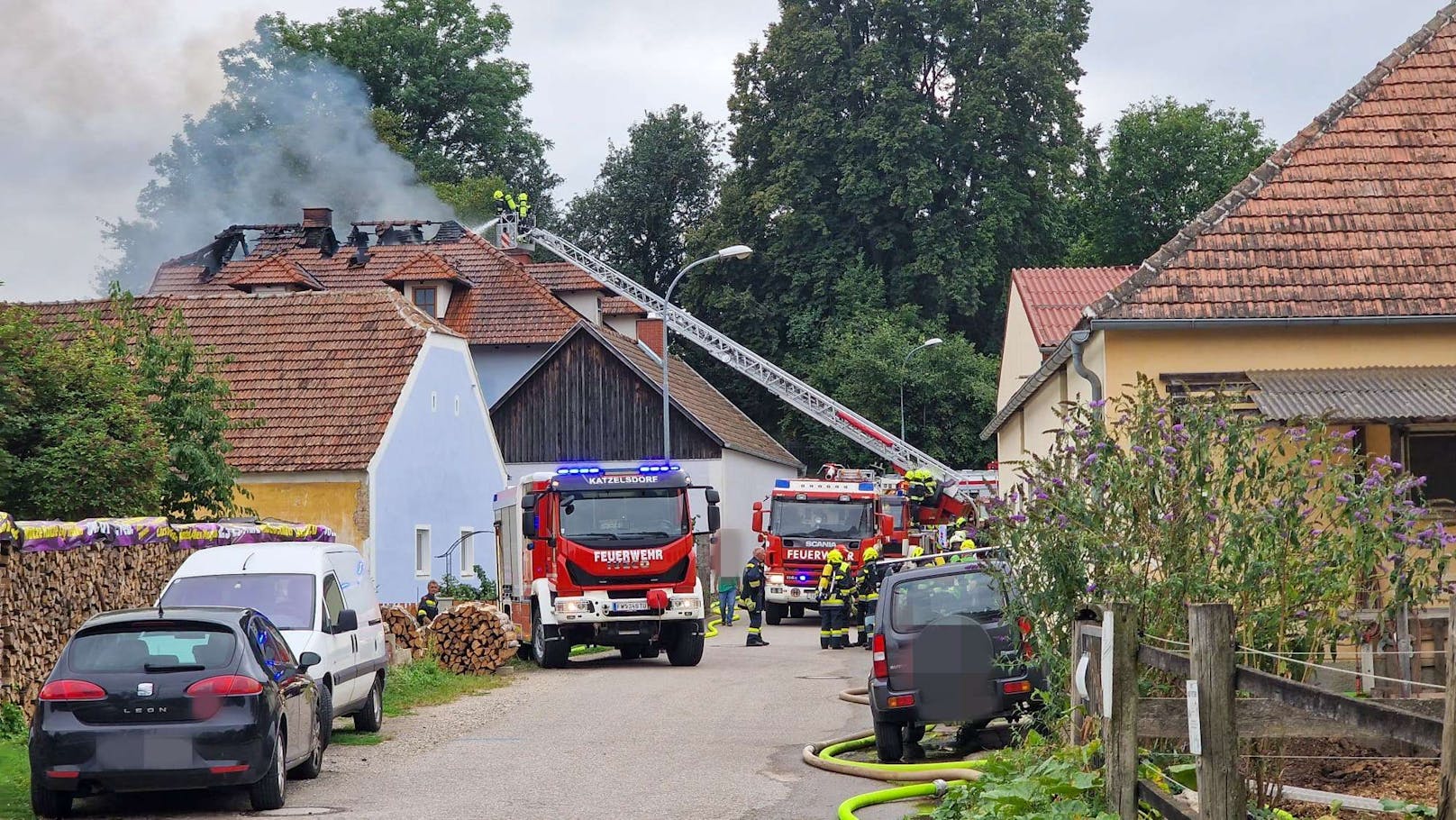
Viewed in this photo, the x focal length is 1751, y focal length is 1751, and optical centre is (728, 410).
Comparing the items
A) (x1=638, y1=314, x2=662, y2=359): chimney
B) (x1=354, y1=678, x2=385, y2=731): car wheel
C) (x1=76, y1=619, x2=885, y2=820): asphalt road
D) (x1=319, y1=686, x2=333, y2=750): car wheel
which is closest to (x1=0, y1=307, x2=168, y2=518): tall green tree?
(x1=76, y1=619, x2=885, y2=820): asphalt road

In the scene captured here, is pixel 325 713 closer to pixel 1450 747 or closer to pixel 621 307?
pixel 1450 747

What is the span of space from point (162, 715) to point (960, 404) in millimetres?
48422

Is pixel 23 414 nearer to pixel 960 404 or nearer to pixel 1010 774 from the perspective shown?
pixel 1010 774

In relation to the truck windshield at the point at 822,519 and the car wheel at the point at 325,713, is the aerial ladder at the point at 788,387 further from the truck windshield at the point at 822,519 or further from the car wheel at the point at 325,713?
the car wheel at the point at 325,713

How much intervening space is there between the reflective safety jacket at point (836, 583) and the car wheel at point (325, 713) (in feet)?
47.7

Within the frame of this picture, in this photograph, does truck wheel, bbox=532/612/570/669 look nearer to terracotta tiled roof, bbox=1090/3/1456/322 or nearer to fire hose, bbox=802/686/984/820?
terracotta tiled roof, bbox=1090/3/1456/322

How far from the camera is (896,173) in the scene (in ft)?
192

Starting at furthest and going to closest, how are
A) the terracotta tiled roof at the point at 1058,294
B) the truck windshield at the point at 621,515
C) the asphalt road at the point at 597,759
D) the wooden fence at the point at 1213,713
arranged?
the terracotta tiled roof at the point at 1058,294, the truck windshield at the point at 621,515, the asphalt road at the point at 597,759, the wooden fence at the point at 1213,713

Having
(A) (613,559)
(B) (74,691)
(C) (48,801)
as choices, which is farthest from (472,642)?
(B) (74,691)

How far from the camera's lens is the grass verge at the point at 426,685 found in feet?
65.0

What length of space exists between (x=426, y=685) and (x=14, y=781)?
31.2 ft

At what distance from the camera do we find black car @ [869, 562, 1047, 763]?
13562 mm

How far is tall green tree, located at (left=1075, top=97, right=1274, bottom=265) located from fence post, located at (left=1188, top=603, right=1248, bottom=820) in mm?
55788

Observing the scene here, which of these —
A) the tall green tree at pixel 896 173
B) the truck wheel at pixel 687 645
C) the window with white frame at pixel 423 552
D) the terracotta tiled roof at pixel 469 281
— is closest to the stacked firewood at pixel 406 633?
the truck wheel at pixel 687 645
